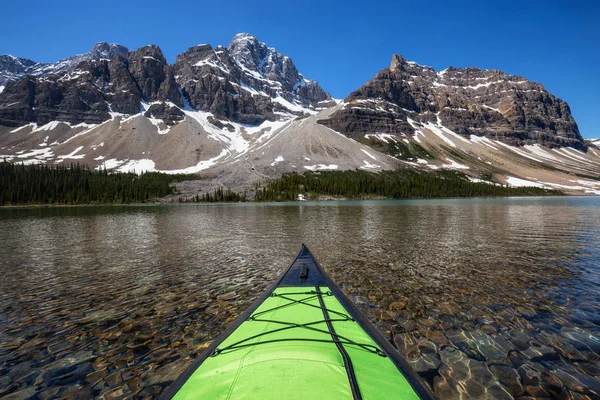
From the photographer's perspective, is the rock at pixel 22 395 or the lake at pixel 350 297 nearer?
the rock at pixel 22 395

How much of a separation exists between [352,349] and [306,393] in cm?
195

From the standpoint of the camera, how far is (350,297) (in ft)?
42.1

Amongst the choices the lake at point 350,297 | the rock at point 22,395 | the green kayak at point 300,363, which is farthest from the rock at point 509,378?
the rock at point 22,395

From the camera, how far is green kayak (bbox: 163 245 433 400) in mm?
4480

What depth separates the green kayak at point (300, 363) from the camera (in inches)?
176

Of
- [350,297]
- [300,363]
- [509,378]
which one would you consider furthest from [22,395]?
[509,378]

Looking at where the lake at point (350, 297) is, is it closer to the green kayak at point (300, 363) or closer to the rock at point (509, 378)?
the rock at point (509, 378)

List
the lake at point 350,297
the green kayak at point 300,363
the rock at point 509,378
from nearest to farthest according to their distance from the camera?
the green kayak at point 300,363 < the rock at point 509,378 < the lake at point 350,297

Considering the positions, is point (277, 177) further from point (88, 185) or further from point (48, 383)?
point (48, 383)

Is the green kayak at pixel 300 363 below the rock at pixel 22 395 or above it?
above

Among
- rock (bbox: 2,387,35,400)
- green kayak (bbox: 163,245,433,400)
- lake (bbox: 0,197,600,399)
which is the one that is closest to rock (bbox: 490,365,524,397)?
lake (bbox: 0,197,600,399)

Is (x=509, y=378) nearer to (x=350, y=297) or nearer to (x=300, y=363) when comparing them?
(x=300, y=363)

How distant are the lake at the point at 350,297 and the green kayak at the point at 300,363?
7.17 ft

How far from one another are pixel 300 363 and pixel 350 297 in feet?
26.6
